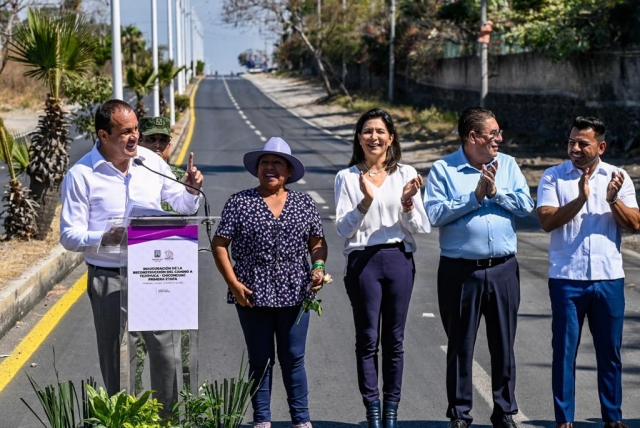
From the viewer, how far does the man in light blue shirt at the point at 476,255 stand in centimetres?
586

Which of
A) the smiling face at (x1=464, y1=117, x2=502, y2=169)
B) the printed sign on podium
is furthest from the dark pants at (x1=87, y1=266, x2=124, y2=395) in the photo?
the smiling face at (x1=464, y1=117, x2=502, y2=169)

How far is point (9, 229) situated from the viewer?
12.9m

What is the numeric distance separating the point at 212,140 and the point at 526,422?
95.8 ft

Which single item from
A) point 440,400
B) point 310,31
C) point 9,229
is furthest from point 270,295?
point 310,31

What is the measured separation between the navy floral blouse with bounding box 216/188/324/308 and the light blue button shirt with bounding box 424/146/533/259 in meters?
0.83

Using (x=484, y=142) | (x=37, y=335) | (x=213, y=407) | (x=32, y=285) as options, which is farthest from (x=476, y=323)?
(x=32, y=285)

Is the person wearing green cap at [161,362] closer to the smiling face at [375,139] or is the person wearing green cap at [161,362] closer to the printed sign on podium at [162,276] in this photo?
the printed sign on podium at [162,276]

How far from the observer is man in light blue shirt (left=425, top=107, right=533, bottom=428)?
19.2 ft

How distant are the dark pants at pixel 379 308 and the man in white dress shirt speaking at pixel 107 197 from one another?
1.09 meters

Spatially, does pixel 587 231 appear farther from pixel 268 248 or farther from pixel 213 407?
pixel 213 407

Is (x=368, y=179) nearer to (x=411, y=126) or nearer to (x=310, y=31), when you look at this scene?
(x=411, y=126)

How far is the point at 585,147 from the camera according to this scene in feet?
19.4

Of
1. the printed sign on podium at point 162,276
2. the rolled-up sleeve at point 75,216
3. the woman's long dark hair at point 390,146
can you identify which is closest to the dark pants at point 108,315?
the rolled-up sleeve at point 75,216

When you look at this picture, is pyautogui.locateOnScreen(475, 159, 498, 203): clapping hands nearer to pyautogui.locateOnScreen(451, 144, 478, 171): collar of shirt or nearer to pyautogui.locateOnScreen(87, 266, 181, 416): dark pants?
pyautogui.locateOnScreen(451, 144, 478, 171): collar of shirt
